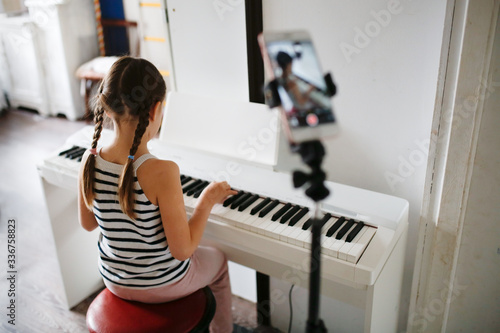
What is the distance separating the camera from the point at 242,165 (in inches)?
69.0

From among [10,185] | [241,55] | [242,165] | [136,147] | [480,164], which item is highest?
[241,55]

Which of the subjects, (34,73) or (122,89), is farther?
(34,73)

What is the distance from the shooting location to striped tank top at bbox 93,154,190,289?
137cm

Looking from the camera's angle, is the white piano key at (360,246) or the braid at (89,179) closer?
the white piano key at (360,246)

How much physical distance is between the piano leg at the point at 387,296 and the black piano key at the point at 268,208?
0.40 m

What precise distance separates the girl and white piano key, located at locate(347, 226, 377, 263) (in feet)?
1.48

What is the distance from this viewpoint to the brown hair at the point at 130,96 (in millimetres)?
1310

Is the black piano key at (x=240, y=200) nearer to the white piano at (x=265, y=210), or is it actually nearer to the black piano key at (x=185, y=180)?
the white piano at (x=265, y=210)

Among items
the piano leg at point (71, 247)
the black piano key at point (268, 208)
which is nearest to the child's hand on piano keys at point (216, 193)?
the black piano key at point (268, 208)

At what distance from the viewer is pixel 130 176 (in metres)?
1.32

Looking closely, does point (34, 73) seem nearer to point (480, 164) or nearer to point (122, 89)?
point (122, 89)

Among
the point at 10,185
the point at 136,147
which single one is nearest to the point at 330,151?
the point at 136,147

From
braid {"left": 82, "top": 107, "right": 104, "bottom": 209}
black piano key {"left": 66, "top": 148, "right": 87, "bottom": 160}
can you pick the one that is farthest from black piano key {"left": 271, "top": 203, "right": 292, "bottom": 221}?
black piano key {"left": 66, "top": 148, "right": 87, "bottom": 160}

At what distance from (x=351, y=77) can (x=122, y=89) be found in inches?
30.5
